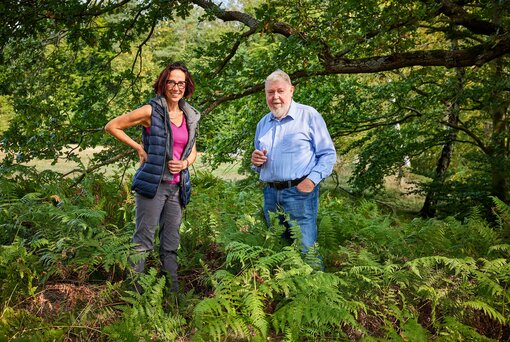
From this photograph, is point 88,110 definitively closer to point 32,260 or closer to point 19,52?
point 19,52

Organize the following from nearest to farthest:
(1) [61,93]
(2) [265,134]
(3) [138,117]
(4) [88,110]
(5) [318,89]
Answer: (3) [138,117]
(2) [265,134]
(4) [88,110]
(1) [61,93]
(5) [318,89]

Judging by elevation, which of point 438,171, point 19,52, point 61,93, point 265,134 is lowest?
point 438,171

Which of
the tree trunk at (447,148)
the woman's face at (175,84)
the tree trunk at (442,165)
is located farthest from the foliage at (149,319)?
the tree trunk at (442,165)

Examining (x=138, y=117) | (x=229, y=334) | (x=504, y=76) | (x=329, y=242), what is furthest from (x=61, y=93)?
(x=504, y=76)

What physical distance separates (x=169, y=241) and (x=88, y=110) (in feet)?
10.8

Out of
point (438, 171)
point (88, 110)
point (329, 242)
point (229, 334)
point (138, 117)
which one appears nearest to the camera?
point (229, 334)

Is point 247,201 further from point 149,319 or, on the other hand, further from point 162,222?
point 149,319

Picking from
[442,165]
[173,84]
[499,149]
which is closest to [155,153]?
[173,84]

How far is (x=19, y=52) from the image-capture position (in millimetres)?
7215

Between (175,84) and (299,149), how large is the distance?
120 cm

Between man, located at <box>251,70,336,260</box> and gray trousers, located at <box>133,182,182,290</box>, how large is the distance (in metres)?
0.80

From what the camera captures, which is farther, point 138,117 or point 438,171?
point 438,171

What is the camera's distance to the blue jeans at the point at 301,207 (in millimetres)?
4434

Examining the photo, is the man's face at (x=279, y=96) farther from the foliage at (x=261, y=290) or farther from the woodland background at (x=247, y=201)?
the woodland background at (x=247, y=201)
